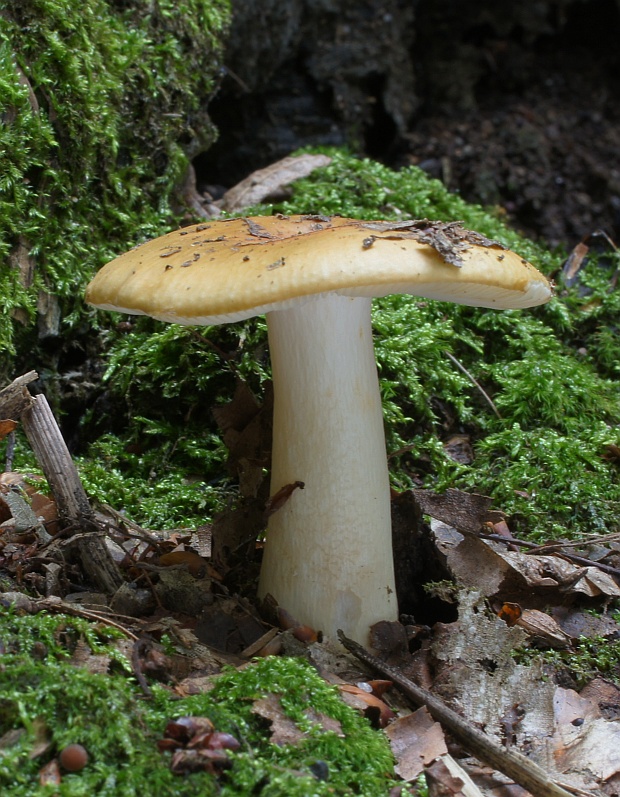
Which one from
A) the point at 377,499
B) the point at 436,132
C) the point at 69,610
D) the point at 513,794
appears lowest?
the point at 513,794

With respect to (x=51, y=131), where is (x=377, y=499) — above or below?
below

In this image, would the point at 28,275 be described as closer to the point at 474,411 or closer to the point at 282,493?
the point at 282,493

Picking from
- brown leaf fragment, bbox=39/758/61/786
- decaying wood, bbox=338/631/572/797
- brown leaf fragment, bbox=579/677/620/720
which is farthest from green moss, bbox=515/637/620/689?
brown leaf fragment, bbox=39/758/61/786

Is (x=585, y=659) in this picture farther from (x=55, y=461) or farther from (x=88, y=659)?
(x=55, y=461)

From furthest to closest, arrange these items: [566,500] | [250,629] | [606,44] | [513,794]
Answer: [606,44] → [566,500] → [250,629] → [513,794]

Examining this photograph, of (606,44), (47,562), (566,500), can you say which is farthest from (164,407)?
(606,44)

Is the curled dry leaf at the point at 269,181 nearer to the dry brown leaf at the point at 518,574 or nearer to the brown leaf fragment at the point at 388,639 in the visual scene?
the dry brown leaf at the point at 518,574

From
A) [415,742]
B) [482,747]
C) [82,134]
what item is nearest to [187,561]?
[415,742]
